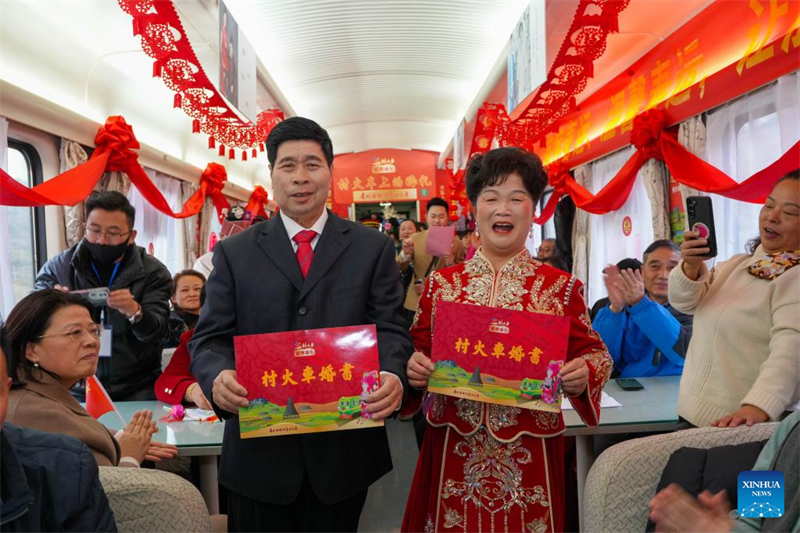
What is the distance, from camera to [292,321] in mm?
1507

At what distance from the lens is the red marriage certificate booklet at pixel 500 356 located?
4.89ft

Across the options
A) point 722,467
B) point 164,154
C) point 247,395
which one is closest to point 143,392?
point 247,395

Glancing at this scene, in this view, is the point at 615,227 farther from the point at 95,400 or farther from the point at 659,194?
the point at 95,400

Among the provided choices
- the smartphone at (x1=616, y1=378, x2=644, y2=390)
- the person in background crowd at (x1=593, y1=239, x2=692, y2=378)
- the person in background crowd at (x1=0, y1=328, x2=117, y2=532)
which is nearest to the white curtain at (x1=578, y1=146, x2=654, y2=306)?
the person in background crowd at (x1=593, y1=239, x2=692, y2=378)

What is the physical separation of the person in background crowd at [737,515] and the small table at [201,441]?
1.55 metres

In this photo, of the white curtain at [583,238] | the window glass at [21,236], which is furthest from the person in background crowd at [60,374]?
the white curtain at [583,238]

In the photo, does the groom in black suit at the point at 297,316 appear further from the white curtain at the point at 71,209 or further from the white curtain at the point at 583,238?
the white curtain at the point at 583,238

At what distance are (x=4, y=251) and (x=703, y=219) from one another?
4.90 meters

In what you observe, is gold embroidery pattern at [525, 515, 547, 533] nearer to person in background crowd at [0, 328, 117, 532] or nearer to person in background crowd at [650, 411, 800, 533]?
person in background crowd at [650, 411, 800, 533]

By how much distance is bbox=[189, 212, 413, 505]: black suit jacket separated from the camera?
147cm

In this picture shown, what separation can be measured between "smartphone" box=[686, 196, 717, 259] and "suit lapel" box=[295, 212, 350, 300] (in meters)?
1.17

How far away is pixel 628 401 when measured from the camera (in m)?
2.55

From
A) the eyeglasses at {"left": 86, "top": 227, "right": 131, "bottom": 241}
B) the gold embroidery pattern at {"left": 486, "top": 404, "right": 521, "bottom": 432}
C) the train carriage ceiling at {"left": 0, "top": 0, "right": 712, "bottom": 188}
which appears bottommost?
the gold embroidery pattern at {"left": 486, "top": 404, "right": 521, "bottom": 432}

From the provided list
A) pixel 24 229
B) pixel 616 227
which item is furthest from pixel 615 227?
pixel 24 229
